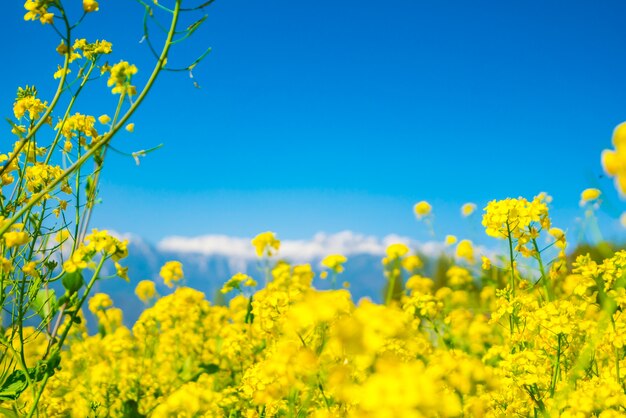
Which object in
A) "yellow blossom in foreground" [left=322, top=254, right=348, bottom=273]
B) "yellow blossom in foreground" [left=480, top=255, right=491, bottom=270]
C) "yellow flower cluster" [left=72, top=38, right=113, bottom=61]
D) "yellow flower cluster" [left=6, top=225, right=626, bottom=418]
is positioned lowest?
"yellow flower cluster" [left=6, top=225, right=626, bottom=418]

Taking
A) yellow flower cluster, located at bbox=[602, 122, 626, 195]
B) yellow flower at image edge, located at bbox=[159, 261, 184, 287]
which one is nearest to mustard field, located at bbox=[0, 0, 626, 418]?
yellow flower cluster, located at bbox=[602, 122, 626, 195]

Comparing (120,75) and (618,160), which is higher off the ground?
(120,75)

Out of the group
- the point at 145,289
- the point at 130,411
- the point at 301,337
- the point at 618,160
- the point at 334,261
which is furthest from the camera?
the point at 145,289

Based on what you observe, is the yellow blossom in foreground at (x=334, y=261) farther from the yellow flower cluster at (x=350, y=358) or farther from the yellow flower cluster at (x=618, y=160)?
the yellow flower cluster at (x=618, y=160)

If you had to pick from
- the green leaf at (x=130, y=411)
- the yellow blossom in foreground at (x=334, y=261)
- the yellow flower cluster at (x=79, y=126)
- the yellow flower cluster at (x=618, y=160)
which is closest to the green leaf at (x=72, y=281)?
the yellow flower cluster at (x=79, y=126)

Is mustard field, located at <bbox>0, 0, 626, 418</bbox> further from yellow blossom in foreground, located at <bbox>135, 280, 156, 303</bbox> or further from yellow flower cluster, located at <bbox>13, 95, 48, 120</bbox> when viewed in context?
yellow blossom in foreground, located at <bbox>135, 280, 156, 303</bbox>

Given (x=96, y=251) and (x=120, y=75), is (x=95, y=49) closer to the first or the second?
(x=120, y=75)

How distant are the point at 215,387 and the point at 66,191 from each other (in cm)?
169

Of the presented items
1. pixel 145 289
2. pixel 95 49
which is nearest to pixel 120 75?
pixel 95 49

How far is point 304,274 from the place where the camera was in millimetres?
4312

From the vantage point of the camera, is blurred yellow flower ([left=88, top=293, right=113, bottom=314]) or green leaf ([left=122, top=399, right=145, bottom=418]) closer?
green leaf ([left=122, top=399, right=145, bottom=418])

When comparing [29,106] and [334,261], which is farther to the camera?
[334,261]

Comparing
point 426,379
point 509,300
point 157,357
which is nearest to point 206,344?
point 157,357

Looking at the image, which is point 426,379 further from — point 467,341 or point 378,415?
point 467,341
